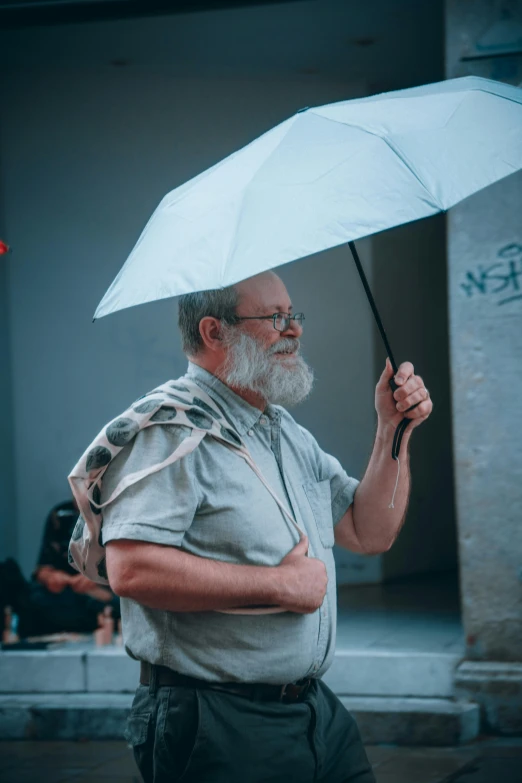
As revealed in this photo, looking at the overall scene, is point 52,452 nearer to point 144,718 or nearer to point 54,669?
point 54,669

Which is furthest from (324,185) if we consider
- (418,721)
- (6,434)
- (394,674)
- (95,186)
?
(6,434)

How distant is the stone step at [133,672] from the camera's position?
220 inches

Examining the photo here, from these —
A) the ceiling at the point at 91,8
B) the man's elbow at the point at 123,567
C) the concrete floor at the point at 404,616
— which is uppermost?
the ceiling at the point at 91,8

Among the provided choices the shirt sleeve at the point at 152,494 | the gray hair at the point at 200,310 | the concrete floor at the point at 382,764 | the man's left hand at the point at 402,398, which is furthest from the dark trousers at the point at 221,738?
the concrete floor at the point at 382,764

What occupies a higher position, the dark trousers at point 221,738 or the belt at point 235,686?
the belt at point 235,686

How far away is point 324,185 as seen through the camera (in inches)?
97.1

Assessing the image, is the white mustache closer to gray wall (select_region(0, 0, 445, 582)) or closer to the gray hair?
the gray hair

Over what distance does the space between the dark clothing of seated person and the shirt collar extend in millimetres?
3860

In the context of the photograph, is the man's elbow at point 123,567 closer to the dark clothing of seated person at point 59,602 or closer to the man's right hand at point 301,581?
the man's right hand at point 301,581

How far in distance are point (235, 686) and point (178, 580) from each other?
0.34 metres

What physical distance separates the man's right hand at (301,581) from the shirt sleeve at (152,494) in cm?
26

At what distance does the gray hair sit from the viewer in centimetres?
281

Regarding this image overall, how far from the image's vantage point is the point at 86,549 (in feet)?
8.60

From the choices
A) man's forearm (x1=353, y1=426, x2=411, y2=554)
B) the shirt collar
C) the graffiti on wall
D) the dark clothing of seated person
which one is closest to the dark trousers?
man's forearm (x1=353, y1=426, x2=411, y2=554)
